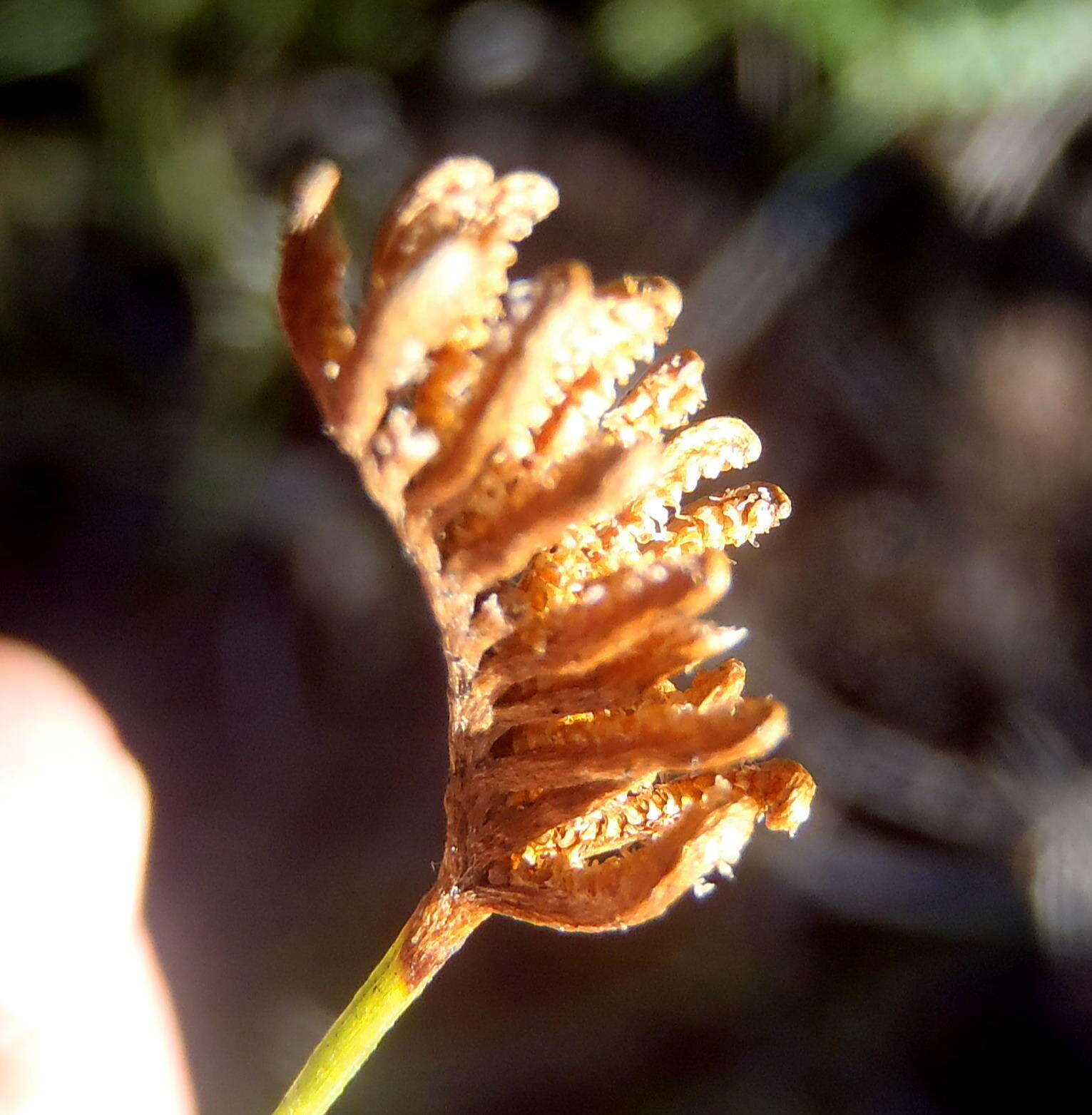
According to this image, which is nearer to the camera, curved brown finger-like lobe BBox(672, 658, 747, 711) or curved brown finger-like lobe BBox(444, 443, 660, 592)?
curved brown finger-like lobe BBox(444, 443, 660, 592)

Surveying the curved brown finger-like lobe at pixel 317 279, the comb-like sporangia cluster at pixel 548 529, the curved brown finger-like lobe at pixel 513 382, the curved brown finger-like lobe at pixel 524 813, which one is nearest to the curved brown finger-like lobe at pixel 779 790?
the comb-like sporangia cluster at pixel 548 529

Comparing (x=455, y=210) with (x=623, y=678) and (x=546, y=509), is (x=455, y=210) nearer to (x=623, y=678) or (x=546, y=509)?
(x=546, y=509)

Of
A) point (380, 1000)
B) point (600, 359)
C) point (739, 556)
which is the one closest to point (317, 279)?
point (600, 359)

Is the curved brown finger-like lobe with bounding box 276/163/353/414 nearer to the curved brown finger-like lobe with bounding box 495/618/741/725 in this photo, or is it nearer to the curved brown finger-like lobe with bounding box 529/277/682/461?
the curved brown finger-like lobe with bounding box 529/277/682/461

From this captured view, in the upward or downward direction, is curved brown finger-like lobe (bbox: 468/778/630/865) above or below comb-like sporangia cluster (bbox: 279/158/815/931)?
below

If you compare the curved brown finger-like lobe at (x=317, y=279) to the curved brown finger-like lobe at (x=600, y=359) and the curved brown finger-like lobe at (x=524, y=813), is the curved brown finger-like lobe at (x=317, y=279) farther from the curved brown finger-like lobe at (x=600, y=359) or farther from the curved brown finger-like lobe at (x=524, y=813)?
the curved brown finger-like lobe at (x=524, y=813)

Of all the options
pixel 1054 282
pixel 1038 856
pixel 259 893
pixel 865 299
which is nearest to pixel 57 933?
pixel 259 893

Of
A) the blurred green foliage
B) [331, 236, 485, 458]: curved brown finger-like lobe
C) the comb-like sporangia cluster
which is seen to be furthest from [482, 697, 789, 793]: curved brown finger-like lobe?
→ the blurred green foliage
